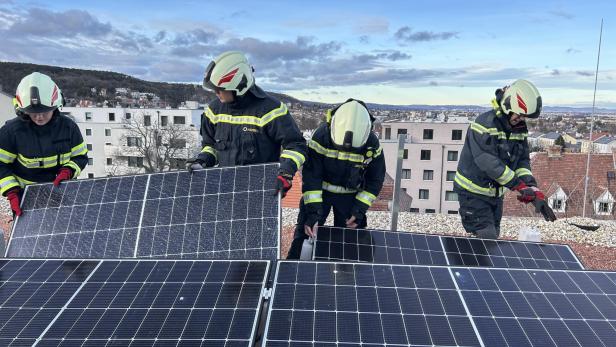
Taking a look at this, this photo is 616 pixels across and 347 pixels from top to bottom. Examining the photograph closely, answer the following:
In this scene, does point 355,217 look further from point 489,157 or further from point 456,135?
point 456,135

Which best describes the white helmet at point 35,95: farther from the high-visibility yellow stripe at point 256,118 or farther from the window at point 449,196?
the window at point 449,196

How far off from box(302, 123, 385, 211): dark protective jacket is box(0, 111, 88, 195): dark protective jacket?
3137 mm

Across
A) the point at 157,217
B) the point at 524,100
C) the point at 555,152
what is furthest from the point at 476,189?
the point at 555,152

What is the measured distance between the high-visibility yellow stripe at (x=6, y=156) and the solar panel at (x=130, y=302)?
2.24 metres

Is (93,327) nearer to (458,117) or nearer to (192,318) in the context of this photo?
(192,318)

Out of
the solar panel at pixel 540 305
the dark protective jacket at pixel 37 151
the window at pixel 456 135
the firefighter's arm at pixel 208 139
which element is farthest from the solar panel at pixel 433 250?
the window at pixel 456 135

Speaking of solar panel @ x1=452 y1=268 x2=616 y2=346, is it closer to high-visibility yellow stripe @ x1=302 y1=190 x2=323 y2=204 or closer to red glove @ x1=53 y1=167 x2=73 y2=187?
high-visibility yellow stripe @ x1=302 y1=190 x2=323 y2=204

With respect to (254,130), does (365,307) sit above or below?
below

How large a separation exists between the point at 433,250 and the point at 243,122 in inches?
109

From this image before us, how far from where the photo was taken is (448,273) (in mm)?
3512

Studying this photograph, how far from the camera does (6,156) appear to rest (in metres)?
5.38

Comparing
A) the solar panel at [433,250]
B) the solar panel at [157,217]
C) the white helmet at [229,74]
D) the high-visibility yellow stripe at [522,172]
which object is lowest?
the solar panel at [433,250]

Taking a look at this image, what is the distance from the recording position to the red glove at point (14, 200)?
481cm

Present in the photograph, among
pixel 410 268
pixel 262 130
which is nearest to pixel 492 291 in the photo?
pixel 410 268
